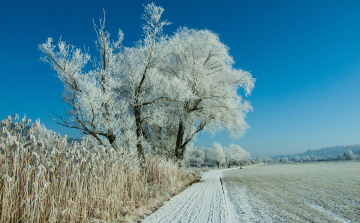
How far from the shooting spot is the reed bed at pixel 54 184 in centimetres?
294

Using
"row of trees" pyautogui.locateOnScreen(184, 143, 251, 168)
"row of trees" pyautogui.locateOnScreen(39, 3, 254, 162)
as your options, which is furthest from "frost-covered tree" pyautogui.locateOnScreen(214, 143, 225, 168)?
"row of trees" pyautogui.locateOnScreen(39, 3, 254, 162)

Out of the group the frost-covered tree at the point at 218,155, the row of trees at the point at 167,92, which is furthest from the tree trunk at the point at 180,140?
the frost-covered tree at the point at 218,155

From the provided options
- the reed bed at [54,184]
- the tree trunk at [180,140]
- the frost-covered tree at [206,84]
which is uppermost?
the frost-covered tree at [206,84]

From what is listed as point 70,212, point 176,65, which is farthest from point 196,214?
point 176,65

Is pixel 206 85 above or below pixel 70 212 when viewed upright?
above

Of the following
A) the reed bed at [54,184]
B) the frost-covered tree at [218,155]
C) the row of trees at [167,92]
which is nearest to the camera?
the reed bed at [54,184]

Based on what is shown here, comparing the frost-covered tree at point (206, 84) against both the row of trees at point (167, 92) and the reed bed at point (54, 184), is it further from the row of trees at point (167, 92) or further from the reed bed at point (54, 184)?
the reed bed at point (54, 184)

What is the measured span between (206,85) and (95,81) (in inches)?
332

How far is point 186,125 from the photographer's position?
1603 centimetres

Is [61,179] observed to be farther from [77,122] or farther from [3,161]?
[77,122]

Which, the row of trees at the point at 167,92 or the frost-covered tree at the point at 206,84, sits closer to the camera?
the row of trees at the point at 167,92

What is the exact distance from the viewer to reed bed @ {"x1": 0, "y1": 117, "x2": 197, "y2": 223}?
294 cm

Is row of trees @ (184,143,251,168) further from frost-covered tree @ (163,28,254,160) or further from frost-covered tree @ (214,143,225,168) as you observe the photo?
frost-covered tree @ (163,28,254,160)

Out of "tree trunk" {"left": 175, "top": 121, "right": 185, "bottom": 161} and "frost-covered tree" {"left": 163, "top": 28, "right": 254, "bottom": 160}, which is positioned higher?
"frost-covered tree" {"left": 163, "top": 28, "right": 254, "bottom": 160}
